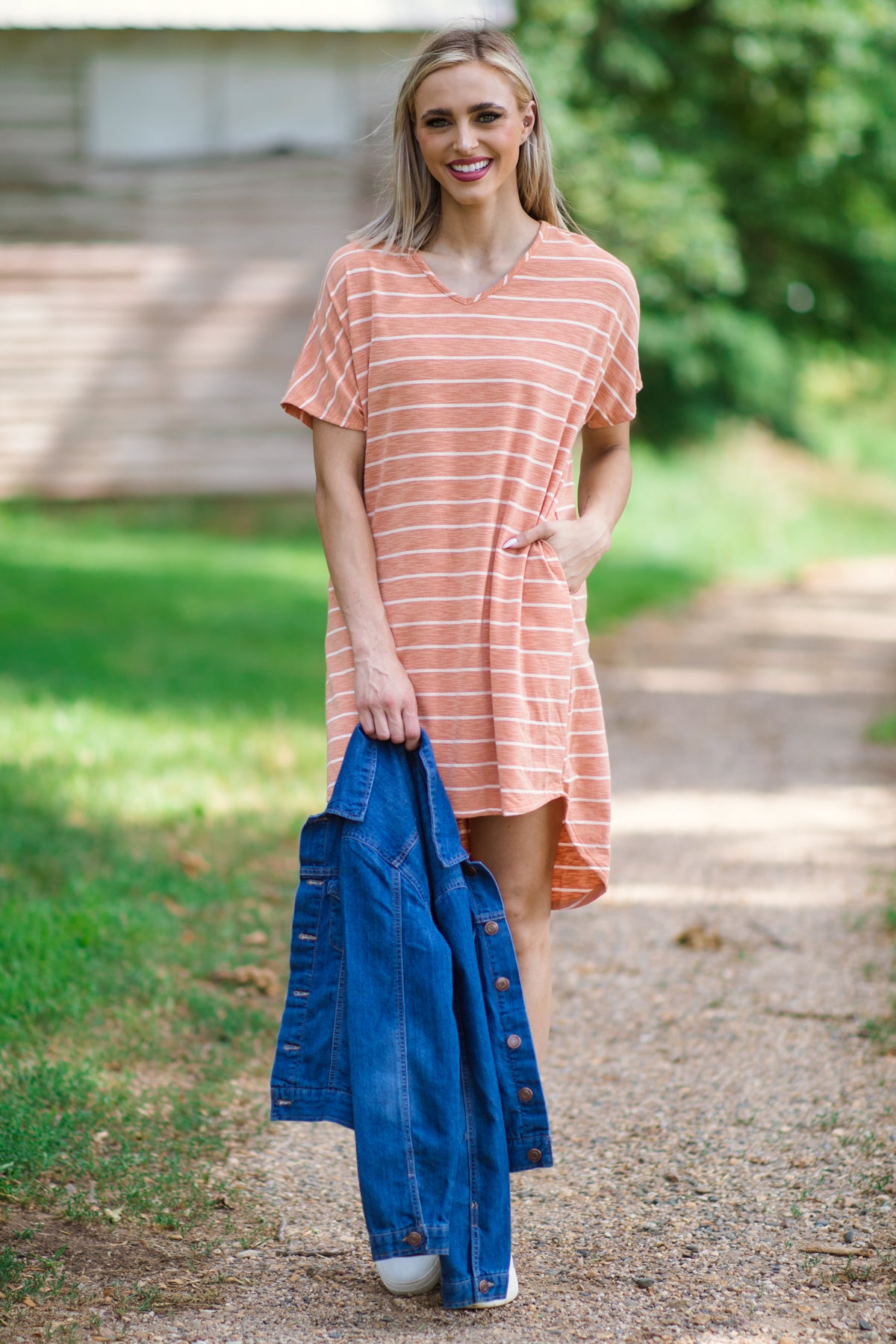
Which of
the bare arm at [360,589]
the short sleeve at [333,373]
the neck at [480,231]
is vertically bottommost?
the bare arm at [360,589]

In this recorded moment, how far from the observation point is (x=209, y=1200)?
2893mm

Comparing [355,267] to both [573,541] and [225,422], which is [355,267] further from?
[225,422]

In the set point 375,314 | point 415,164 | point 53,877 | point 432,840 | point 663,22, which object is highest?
point 663,22

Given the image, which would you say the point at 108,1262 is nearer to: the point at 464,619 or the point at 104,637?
the point at 464,619

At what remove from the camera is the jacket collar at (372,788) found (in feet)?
8.06

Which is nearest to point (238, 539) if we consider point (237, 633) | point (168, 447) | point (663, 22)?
point (168, 447)

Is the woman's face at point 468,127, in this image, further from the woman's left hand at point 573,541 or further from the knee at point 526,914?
the knee at point 526,914

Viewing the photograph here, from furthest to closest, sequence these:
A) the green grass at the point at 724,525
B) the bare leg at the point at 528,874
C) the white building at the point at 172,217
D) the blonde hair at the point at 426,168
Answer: the white building at the point at 172,217, the green grass at the point at 724,525, the bare leg at the point at 528,874, the blonde hair at the point at 426,168

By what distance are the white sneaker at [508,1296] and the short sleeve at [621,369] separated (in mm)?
1548

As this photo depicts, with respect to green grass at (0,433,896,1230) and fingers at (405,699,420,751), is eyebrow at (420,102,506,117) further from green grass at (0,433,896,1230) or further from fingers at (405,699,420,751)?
green grass at (0,433,896,1230)

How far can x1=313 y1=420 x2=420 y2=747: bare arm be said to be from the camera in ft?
8.18

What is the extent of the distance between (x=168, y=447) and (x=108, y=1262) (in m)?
13.1

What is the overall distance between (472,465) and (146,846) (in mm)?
2820

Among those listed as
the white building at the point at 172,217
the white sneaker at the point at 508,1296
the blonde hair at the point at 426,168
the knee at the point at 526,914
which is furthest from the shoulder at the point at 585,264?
the white building at the point at 172,217
